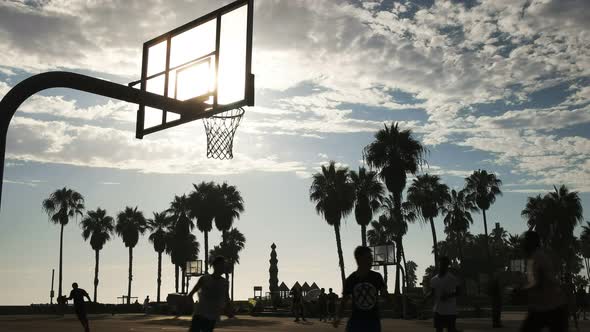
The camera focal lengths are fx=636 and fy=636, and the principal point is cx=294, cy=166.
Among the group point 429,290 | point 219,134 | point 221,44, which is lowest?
point 429,290

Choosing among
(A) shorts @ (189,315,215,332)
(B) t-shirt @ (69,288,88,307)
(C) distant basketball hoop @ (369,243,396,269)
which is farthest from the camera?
(C) distant basketball hoop @ (369,243,396,269)

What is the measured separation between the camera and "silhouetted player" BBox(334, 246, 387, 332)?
7.57 metres

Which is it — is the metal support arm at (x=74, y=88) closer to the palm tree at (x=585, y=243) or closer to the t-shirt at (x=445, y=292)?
the t-shirt at (x=445, y=292)

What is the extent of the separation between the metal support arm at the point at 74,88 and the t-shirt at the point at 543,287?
7807 millimetres

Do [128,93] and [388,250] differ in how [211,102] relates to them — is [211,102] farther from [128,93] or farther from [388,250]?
[388,250]

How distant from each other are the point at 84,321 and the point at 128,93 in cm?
1000

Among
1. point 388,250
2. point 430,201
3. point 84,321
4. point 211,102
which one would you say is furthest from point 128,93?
point 430,201

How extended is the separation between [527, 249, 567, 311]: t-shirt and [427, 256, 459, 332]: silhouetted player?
3.20 metres

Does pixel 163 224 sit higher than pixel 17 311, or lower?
higher

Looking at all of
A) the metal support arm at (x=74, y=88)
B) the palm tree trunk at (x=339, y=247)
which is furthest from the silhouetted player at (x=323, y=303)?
the metal support arm at (x=74, y=88)

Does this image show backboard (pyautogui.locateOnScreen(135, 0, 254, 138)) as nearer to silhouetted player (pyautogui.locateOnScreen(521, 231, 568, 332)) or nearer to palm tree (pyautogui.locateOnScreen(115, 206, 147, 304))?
silhouetted player (pyautogui.locateOnScreen(521, 231, 568, 332))

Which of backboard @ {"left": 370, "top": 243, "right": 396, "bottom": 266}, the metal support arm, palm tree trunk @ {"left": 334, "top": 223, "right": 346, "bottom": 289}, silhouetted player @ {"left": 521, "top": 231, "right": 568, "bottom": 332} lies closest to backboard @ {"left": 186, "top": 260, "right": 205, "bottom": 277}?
palm tree trunk @ {"left": 334, "top": 223, "right": 346, "bottom": 289}

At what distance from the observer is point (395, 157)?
43625mm

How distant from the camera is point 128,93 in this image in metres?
12.4
